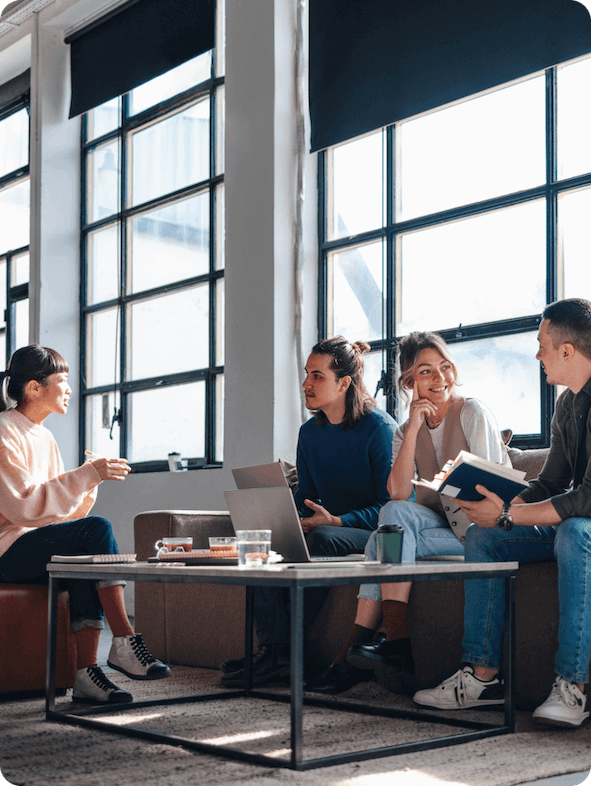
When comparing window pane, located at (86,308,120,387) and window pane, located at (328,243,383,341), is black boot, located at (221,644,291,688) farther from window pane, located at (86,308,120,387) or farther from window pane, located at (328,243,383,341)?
window pane, located at (86,308,120,387)

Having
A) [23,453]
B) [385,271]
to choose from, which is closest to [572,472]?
[23,453]

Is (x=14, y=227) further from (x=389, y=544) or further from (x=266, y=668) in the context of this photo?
(x=389, y=544)

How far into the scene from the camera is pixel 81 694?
2594mm

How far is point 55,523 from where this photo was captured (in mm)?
2795

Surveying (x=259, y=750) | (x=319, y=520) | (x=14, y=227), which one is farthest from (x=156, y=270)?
(x=259, y=750)

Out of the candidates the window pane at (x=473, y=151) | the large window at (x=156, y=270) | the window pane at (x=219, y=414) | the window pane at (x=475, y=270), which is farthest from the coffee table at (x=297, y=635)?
the large window at (x=156, y=270)

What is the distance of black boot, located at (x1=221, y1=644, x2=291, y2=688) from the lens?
9.20ft

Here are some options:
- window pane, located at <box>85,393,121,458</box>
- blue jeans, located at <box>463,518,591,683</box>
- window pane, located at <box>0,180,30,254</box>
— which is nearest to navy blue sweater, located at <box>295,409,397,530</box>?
blue jeans, located at <box>463,518,591,683</box>

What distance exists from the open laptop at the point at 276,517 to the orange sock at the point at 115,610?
53cm

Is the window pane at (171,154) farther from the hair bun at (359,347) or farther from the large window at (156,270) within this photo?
the hair bun at (359,347)

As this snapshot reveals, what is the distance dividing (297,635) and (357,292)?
2968 millimetres

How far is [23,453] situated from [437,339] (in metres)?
1.33

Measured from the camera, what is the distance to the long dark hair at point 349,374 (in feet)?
10.8

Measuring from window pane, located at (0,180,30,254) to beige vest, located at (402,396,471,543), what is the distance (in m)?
4.63
